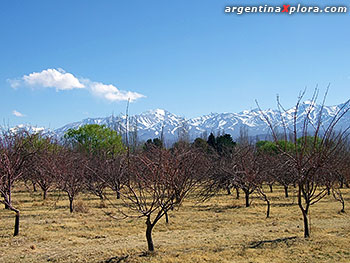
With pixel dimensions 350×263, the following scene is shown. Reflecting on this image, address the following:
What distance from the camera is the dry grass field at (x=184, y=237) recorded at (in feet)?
26.2

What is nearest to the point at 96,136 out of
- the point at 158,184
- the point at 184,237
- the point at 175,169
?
the point at 184,237

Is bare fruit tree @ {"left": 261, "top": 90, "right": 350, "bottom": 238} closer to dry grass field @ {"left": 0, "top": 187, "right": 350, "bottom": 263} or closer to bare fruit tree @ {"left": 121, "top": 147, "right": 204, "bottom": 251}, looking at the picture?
dry grass field @ {"left": 0, "top": 187, "right": 350, "bottom": 263}

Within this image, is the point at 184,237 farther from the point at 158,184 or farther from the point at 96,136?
the point at 96,136

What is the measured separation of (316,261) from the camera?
7469mm

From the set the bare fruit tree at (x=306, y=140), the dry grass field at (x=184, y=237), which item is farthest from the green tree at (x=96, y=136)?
the bare fruit tree at (x=306, y=140)

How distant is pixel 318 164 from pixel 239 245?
3.25 m

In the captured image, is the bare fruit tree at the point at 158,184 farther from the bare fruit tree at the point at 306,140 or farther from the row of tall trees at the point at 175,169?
the bare fruit tree at the point at 306,140

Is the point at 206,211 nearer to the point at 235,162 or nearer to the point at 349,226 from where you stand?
the point at 235,162

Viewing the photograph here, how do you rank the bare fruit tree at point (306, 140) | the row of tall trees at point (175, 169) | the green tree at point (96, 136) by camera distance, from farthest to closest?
the green tree at point (96, 136), the row of tall trees at point (175, 169), the bare fruit tree at point (306, 140)

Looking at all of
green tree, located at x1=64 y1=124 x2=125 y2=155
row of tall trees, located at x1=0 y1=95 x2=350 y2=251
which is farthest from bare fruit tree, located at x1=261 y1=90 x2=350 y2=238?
green tree, located at x1=64 y1=124 x2=125 y2=155

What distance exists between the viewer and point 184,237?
1028 cm

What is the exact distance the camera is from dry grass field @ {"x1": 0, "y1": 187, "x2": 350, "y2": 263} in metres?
8.00

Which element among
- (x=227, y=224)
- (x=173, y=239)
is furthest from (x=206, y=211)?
(x=173, y=239)

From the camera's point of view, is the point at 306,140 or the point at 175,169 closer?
the point at 175,169
